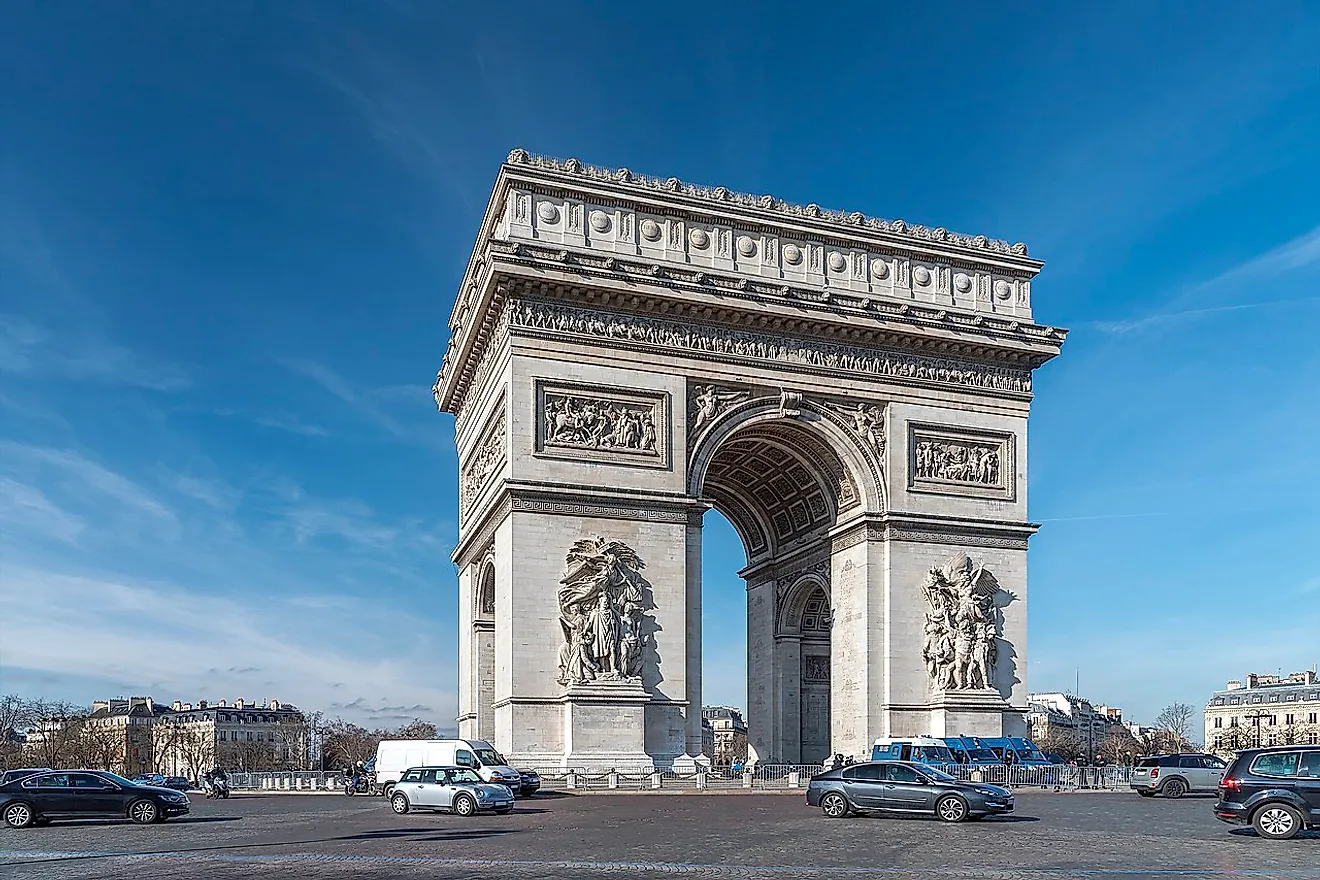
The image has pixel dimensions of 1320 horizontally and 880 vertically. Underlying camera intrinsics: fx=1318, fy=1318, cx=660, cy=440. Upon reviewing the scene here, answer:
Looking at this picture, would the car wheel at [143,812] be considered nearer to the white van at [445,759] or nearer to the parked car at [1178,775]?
the white van at [445,759]

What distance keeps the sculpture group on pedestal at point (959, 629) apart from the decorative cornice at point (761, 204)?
35.6 ft

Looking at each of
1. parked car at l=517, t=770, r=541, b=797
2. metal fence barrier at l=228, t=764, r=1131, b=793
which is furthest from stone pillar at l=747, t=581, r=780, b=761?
parked car at l=517, t=770, r=541, b=797

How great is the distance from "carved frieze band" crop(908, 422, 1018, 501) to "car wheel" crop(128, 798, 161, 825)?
954 inches

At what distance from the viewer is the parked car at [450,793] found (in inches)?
1070

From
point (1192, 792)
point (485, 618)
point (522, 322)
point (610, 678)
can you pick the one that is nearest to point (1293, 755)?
point (1192, 792)

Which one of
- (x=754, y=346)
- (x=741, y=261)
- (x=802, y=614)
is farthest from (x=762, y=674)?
(x=741, y=261)

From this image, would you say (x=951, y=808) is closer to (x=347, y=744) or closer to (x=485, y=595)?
(x=485, y=595)

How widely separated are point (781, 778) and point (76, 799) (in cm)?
2096

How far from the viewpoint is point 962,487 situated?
4266 cm

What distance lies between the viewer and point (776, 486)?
46438 mm

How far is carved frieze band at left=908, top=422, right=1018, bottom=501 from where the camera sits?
139ft

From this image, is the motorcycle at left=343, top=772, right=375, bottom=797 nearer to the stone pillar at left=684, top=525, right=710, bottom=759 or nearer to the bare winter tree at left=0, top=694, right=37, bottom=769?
the stone pillar at left=684, top=525, right=710, bottom=759

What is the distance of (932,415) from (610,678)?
45.5ft

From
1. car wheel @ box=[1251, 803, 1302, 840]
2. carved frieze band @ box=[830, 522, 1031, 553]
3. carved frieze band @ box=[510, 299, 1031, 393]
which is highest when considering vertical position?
carved frieze band @ box=[510, 299, 1031, 393]
